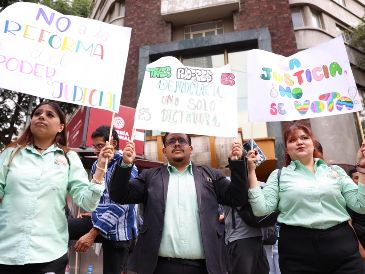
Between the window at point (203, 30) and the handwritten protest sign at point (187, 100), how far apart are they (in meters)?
11.1

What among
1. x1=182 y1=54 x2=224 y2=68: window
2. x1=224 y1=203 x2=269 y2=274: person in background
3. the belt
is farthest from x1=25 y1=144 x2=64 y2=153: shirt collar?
x1=182 y1=54 x2=224 y2=68: window

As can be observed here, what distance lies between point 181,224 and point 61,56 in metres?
1.72

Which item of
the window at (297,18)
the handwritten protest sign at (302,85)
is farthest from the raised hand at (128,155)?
the window at (297,18)

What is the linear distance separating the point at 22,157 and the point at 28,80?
736 mm

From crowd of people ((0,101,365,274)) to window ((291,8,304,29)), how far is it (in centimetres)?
1218

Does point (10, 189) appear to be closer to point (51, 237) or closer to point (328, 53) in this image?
point (51, 237)

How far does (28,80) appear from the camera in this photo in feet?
9.15

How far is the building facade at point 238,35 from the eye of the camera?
40.0ft

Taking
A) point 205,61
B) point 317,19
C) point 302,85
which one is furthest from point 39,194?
point 317,19

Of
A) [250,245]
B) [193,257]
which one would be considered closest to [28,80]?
[193,257]

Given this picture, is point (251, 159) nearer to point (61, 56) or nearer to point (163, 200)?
point (163, 200)

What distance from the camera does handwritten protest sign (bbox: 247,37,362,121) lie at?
3.17m

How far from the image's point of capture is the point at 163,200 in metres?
2.62

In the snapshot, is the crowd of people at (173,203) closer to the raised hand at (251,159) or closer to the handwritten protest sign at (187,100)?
the raised hand at (251,159)
